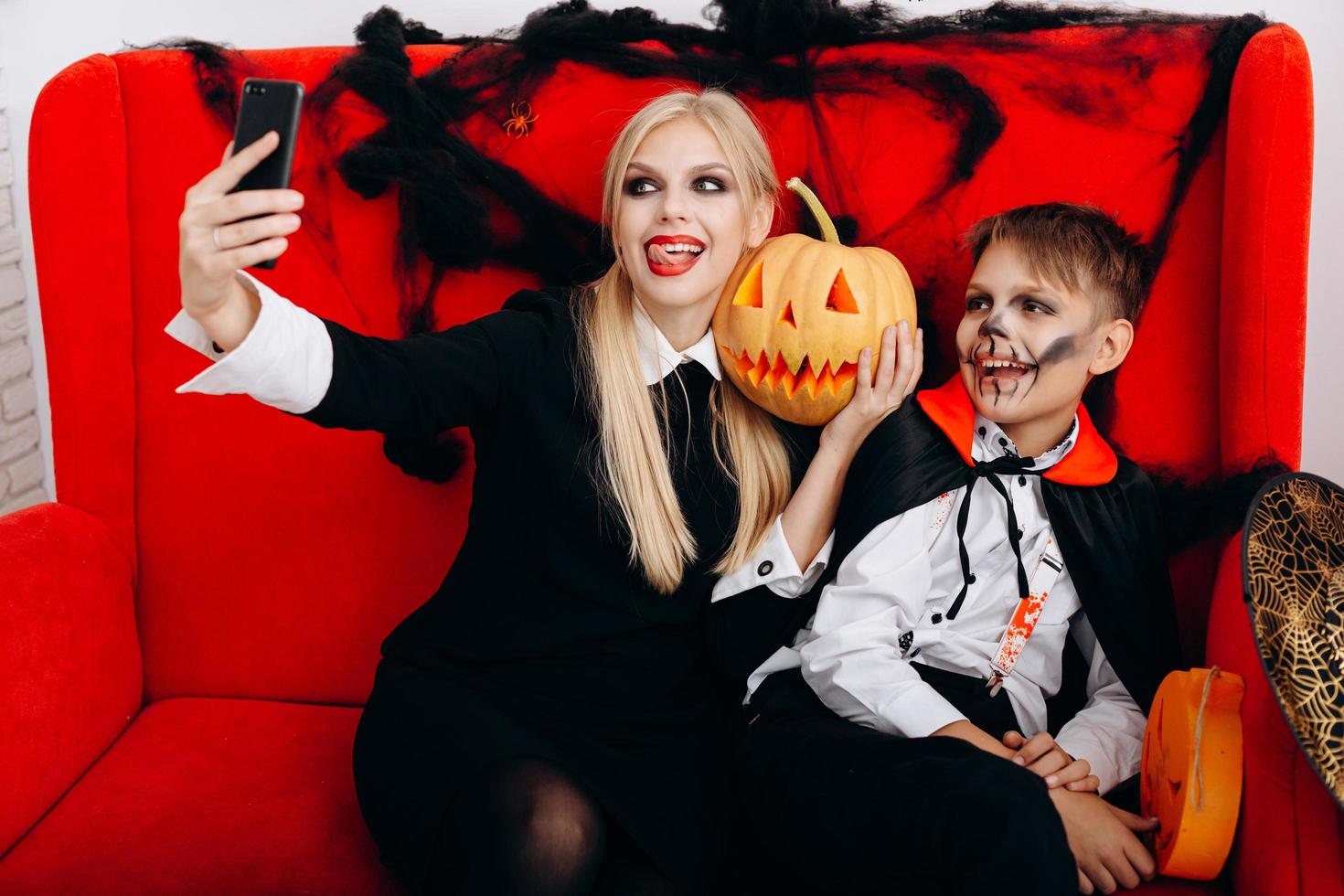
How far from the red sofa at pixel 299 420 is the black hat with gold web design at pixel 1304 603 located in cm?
18

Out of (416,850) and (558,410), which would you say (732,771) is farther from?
(558,410)

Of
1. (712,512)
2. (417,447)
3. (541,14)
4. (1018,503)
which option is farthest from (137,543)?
(1018,503)

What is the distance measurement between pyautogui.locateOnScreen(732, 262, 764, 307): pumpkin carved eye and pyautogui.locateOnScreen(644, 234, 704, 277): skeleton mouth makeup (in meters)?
0.08

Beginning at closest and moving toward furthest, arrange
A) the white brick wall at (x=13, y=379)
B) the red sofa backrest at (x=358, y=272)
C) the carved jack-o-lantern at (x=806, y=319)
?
1. the carved jack-o-lantern at (x=806, y=319)
2. the red sofa backrest at (x=358, y=272)
3. the white brick wall at (x=13, y=379)

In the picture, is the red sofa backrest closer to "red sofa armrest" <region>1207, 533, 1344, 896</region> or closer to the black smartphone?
"red sofa armrest" <region>1207, 533, 1344, 896</region>

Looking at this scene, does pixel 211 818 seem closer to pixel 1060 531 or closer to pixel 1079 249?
pixel 1060 531

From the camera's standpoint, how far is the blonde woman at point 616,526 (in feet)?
4.35

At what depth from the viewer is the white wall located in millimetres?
1913

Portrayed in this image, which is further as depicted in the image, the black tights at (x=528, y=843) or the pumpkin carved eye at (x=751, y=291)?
the pumpkin carved eye at (x=751, y=291)

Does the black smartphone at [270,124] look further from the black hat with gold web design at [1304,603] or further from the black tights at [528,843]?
the black hat with gold web design at [1304,603]

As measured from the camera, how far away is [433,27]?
2051 mm

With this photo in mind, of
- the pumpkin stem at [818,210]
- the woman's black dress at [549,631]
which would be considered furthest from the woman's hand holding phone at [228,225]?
the pumpkin stem at [818,210]

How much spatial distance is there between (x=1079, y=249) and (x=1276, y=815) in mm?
758

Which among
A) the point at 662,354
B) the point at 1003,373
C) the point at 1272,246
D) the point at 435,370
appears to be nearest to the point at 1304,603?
the point at 1003,373
